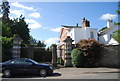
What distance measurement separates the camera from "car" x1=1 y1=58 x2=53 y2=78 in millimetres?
11570

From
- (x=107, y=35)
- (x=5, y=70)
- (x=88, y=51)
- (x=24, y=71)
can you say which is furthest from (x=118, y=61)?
(x=107, y=35)

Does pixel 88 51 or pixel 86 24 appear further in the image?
pixel 86 24

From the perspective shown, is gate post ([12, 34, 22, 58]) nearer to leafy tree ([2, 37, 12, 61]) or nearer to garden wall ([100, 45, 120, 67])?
leafy tree ([2, 37, 12, 61])

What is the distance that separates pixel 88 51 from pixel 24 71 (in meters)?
8.07

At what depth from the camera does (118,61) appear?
1755cm

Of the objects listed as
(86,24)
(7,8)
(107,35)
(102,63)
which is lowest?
(102,63)

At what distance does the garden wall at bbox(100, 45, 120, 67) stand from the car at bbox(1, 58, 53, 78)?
846cm

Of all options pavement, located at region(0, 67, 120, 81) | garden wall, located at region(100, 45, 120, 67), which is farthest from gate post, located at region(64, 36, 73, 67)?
pavement, located at region(0, 67, 120, 81)

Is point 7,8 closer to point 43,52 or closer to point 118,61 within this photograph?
point 43,52

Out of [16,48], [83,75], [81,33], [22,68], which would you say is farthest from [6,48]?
[81,33]

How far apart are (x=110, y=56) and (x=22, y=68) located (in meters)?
10.9

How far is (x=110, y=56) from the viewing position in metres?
17.8

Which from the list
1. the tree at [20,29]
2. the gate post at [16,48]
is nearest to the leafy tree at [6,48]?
the gate post at [16,48]

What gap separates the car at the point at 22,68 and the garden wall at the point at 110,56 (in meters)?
8.46
